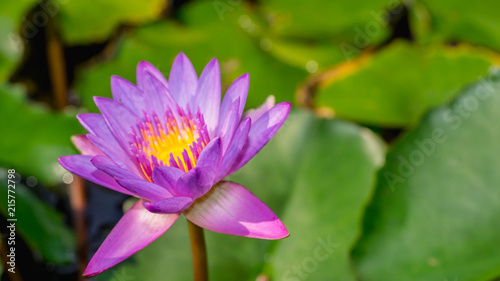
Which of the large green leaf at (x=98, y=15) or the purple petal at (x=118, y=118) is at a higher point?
the large green leaf at (x=98, y=15)

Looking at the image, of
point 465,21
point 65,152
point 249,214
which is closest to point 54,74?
point 65,152

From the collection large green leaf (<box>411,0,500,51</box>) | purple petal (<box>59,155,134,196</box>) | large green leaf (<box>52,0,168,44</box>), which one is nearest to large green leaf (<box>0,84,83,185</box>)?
large green leaf (<box>52,0,168,44</box>)

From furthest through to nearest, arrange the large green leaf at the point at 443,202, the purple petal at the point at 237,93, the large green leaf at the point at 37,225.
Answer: the large green leaf at the point at 37,225 → the large green leaf at the point at 443,202 → the purple petal at the point at 237,93

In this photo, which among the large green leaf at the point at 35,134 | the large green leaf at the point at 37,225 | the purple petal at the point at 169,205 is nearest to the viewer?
the purple petal at the point at 169,205

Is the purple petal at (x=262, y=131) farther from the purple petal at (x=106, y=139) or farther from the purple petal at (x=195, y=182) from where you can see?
the purple petal at (x=106, y=139)

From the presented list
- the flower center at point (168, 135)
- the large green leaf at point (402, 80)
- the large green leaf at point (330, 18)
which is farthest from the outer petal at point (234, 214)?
the large green leaf at point (330, 18)

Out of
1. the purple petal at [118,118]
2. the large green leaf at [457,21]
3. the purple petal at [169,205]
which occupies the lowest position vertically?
the large green leaf at [457,21]
